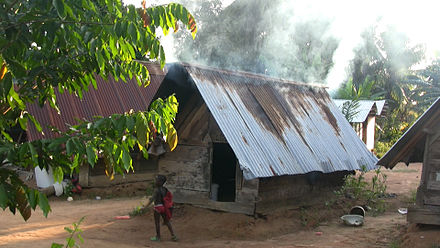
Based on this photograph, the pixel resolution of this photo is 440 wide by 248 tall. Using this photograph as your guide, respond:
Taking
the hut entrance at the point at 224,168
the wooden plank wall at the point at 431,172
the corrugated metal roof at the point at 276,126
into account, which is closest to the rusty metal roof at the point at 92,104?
the hut entrance at the point at 224,168

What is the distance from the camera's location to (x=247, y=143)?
374 inches

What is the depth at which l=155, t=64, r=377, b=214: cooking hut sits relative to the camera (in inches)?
376

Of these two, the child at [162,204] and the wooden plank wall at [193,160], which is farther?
the wooden plank wall at [193,160]

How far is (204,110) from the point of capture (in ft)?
34.1

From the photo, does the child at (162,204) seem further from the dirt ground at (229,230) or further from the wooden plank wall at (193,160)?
the wooden plank wall at (193,160)

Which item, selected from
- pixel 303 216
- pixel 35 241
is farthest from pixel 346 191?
pixel 35 241

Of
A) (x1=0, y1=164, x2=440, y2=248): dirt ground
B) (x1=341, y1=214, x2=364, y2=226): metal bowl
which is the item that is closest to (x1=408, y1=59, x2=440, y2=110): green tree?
(x1=0, y1=164, x2=440, y2=248): dirt ground

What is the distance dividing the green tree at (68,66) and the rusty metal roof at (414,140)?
20.1 feet

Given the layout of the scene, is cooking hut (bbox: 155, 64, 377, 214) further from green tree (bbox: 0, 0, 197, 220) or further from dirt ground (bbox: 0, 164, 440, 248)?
green tree (bbox: 0, 0, 197, 220)

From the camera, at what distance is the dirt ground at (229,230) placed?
858 centimetres

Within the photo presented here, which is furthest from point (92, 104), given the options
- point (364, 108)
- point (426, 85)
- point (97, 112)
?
point (426, 85)

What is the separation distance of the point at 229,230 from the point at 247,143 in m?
1.82

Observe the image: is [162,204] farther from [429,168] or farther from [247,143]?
[429,168]

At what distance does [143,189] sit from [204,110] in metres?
6.53
